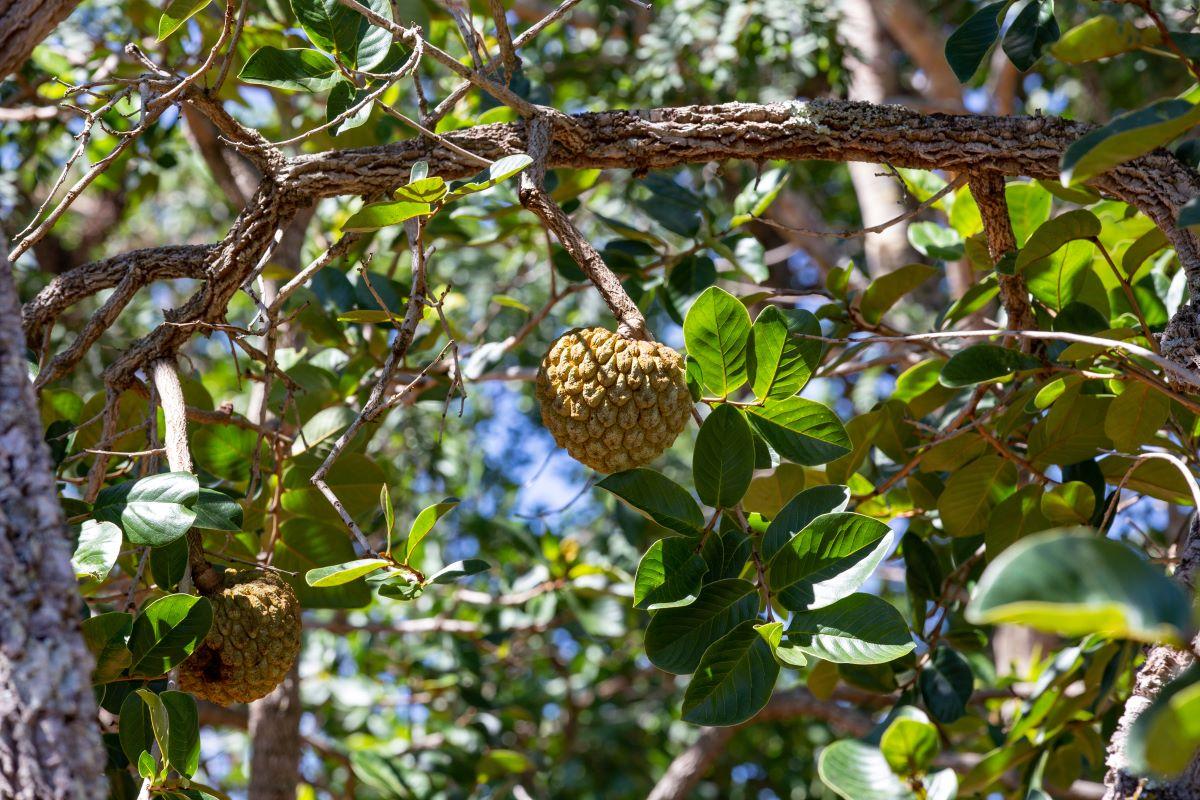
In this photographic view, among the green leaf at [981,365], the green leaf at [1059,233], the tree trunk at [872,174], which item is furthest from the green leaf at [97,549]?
the tree trunk at [872,174]

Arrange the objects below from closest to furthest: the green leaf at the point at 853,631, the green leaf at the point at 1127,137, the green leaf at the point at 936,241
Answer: the green leaf at the point at 1127,137, the green leaf at the point at 853,631, the green leaf at the point at 936,241

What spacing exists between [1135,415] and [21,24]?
46.5 inches

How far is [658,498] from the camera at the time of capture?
100 centimetres

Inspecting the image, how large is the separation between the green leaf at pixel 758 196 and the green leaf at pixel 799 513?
0.66m

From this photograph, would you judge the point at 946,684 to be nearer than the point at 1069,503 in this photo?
No

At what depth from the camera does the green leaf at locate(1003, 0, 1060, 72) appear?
1.16 metres

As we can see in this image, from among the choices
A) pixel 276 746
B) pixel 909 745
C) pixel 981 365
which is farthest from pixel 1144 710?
pixel 276 746

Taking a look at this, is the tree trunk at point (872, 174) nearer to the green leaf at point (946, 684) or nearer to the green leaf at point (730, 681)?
the green leaf at point (946, 684)

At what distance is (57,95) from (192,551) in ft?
6.71

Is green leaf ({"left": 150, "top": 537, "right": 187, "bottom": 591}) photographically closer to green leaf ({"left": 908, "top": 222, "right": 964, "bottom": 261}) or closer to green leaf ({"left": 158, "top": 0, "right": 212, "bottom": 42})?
green leaf ({"left": 158, "top": 0, "right": 212, "bottom": 42})

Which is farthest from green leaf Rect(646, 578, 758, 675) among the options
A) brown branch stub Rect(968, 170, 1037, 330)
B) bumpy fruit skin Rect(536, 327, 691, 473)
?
brown branch stub Rect(968, 170, 1037, 330)

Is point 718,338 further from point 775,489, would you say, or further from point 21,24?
point 21,24

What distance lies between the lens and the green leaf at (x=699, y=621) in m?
0.96

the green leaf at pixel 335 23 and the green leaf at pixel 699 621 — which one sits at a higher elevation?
the green leaf at pixel 335 23
